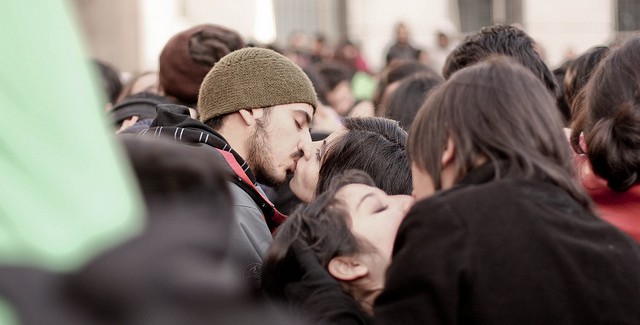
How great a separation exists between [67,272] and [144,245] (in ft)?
0.28

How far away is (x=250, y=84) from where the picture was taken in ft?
13.1

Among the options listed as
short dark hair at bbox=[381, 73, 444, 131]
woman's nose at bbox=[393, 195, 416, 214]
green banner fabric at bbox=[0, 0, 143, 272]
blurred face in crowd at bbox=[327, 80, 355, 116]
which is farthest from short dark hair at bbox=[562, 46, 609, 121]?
blurred face in crowd at bbox=[327, 80, 355, 116]

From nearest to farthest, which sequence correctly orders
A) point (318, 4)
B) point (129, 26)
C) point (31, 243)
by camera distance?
point (31, 243) < point (129, 26) < point (318, 4)

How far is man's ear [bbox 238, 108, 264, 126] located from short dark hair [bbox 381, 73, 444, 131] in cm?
133

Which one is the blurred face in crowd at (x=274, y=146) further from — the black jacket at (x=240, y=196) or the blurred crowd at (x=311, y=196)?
the black jacket at (x=240, y=196)

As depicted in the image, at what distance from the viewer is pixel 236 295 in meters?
1.16

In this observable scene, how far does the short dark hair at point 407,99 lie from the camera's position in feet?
17.1

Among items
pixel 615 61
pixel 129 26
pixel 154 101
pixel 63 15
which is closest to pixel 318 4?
pixel 129 26

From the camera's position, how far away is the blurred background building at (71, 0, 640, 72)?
1656 cm

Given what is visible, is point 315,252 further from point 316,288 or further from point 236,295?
point 236,295

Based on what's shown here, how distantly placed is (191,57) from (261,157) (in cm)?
96

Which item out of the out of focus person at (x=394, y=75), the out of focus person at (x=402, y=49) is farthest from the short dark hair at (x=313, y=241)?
the out of focus person at (x=402, y=49)

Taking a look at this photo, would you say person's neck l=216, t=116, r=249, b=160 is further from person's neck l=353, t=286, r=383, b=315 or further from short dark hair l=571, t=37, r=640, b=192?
person's neck l=353, t=286, r=383, b=315

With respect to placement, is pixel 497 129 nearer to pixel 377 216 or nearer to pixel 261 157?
pixel 377 216
